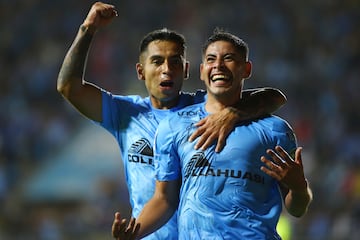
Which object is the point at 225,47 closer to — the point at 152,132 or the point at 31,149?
the point at 152,132

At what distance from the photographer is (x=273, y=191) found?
13.1 ft

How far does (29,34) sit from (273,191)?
11.3m

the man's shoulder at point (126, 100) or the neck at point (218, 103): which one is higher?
the neck at point (218, 103)

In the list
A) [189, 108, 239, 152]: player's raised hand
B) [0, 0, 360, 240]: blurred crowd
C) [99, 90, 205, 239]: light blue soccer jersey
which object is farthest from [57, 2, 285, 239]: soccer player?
[0, 0, 360, 240]: blurred crowd

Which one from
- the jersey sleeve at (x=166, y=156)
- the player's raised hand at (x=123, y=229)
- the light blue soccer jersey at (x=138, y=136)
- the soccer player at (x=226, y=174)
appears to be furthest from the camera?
the light blue soccer jersey at (x=138, y=136)

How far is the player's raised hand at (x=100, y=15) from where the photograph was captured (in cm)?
469

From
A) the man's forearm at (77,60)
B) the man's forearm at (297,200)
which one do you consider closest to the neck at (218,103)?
the man's forearm at (297,200)

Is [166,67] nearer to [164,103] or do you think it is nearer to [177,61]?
[177,61]

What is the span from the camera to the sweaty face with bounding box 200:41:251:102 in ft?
13.4

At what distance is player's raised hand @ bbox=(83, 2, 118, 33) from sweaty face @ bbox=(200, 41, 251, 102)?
770mm

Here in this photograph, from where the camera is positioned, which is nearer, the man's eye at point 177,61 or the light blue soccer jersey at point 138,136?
the light blue soccer jersey at point 138,136

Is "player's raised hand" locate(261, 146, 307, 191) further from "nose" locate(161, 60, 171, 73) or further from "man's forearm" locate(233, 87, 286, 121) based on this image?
"nose" locate(161, 60, 171, 73)

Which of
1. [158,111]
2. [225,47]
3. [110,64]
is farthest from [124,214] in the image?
[225,47]

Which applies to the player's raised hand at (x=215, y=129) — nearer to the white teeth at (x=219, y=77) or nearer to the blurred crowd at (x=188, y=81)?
the white teeth at (x=219, y=77)
